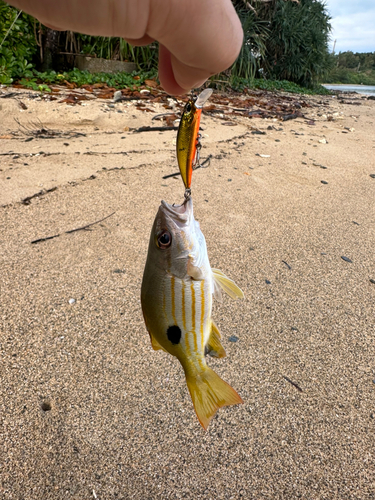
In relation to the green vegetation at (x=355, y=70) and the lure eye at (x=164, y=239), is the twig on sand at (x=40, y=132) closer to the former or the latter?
the lure eye at (x=164, y=239)

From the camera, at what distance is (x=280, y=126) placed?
6832 millimetres

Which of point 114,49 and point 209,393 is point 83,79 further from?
point 209,393

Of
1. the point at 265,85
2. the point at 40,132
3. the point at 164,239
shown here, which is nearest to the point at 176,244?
the point at 164,239

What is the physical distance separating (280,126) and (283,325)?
557cm

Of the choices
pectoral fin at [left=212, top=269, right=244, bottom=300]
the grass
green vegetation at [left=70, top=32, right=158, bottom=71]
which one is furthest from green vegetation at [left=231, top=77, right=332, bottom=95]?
pectoral fin at [left=212, top=269, right=244, bottom=300]

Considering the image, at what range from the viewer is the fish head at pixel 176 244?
3.71 ft

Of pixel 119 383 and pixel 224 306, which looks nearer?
pixel 119 383

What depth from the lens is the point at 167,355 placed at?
6.23 feet

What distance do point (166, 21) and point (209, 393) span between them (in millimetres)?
1016

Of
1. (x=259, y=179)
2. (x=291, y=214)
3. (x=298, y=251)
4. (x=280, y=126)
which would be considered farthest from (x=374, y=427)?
(x=280, y=126)

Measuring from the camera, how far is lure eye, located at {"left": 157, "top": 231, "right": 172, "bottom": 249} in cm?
114

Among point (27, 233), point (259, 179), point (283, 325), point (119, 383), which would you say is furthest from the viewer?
point (259, 179)

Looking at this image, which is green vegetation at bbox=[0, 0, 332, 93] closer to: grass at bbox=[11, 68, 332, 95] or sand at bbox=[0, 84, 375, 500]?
grass at bbox=[11, 68, 332, 95]

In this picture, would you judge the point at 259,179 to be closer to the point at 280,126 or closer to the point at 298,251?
the point at 298,251
